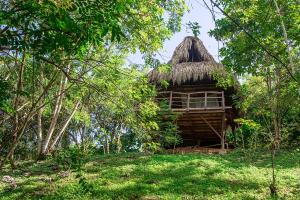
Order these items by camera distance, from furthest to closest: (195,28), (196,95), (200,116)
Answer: (196,95)
(200,116)
(195,28)

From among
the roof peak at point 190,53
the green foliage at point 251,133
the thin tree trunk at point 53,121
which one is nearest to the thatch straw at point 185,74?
the roof peak at point 190,53

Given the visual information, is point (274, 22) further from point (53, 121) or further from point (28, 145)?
Answer: point (28, 145)

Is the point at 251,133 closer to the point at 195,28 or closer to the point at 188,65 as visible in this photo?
the point at 188,65

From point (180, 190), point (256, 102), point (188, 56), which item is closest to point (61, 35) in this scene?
point (180, 190)

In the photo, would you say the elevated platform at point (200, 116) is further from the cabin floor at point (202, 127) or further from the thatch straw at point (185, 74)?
the thatch straw at point (185, 74)

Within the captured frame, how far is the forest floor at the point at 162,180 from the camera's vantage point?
8273 millimetres

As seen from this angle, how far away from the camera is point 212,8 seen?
3.24m

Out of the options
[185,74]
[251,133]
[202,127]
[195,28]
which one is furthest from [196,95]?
[195,28]

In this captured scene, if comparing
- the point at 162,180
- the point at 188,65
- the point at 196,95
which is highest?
the point at 188,65

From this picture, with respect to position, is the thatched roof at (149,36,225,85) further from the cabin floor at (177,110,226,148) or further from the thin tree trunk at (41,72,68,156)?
the thin tree trunk at (41,72,68,156)

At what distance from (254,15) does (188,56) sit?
357 inches

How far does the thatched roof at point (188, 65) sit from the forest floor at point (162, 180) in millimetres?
5060

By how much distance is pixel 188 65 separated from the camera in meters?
17.2

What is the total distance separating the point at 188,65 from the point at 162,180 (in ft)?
28.7
